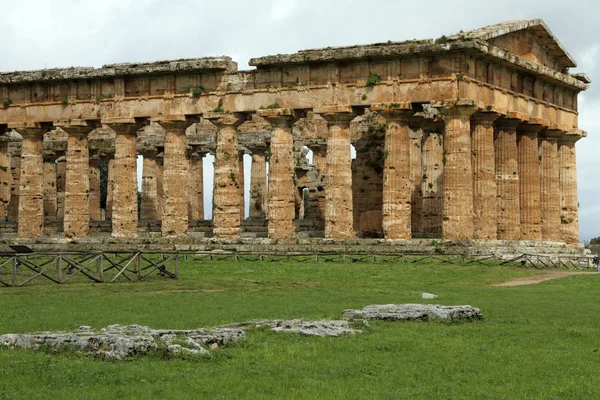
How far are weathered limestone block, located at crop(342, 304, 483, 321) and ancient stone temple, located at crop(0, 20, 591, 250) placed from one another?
75.0 ft

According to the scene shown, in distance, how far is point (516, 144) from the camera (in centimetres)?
5028

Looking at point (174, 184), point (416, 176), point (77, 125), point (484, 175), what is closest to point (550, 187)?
point (416, 176)

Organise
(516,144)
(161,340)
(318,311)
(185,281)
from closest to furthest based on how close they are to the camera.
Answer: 1. (161,340)
2. (318,311)
3. (185,281)
4. (516,144)

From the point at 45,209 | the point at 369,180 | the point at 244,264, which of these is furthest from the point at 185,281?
the point at 45,209

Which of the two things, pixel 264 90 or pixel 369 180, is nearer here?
pixel 264 90

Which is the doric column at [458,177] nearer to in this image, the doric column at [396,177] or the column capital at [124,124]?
the doric column at [396,177]

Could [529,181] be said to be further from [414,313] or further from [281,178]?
[414,313]

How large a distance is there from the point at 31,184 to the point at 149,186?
11.8m

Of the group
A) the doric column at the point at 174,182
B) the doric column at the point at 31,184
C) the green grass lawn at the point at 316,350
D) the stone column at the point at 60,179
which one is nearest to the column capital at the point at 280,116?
the doric column at the point at 174,182

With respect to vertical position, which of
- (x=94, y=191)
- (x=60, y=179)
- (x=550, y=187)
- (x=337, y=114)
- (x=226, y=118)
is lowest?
(x=550, y=187)

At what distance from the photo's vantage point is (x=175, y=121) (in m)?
50.4

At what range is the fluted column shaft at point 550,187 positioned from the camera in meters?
52.3

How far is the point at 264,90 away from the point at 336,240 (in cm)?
837

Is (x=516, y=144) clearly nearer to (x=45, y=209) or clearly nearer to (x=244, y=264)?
(x=244, y=264)
